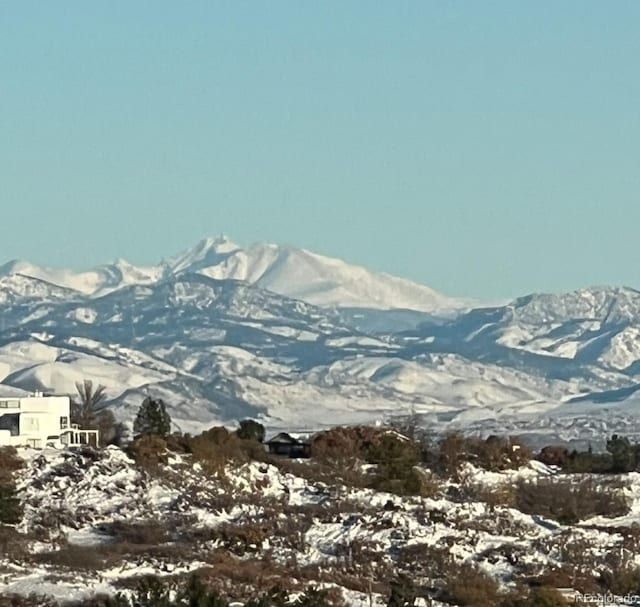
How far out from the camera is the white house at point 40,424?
228ft

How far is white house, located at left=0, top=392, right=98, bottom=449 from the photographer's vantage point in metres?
69.4

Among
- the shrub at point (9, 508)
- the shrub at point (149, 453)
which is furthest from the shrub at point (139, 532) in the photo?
the shrub at point (149, 453)

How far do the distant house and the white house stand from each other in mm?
6279

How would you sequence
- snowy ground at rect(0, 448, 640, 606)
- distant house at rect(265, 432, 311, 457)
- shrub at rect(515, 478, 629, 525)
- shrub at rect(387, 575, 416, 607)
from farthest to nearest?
distant house at rect(265, 432, 311, 457) → shrub at rect(515, 478, 629, 525) → snowy ground at rect(0, 448, 640, 606) → shrub at rect(387, 575, 416, 607)

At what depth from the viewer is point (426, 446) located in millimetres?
73750

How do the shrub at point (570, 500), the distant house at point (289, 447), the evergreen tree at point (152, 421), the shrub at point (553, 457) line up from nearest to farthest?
the shrub at point (570, 500) → the distant house at point (289, 447) → the evergreen tree at point (152, 421) → the shrub at point (553, 457)

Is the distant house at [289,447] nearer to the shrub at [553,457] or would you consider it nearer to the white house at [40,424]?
the white house at [40,424]

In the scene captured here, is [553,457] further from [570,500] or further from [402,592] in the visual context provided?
[402,592]

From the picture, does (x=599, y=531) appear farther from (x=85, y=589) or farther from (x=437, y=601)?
(x=85, y=589)

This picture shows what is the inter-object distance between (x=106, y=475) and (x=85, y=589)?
11007 millimetres

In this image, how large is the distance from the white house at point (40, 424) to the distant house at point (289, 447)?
6279 mm

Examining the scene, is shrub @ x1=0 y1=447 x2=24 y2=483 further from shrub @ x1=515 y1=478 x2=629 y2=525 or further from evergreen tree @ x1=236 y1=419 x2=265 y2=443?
shrub @ x1=515 y1=478 x2=629 y2=525

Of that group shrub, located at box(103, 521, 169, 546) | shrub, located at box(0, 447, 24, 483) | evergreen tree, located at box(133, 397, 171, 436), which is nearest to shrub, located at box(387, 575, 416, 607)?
shrub, located at box(103, 521, 169, 546)

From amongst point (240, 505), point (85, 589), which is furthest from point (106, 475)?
point (85, 589)
